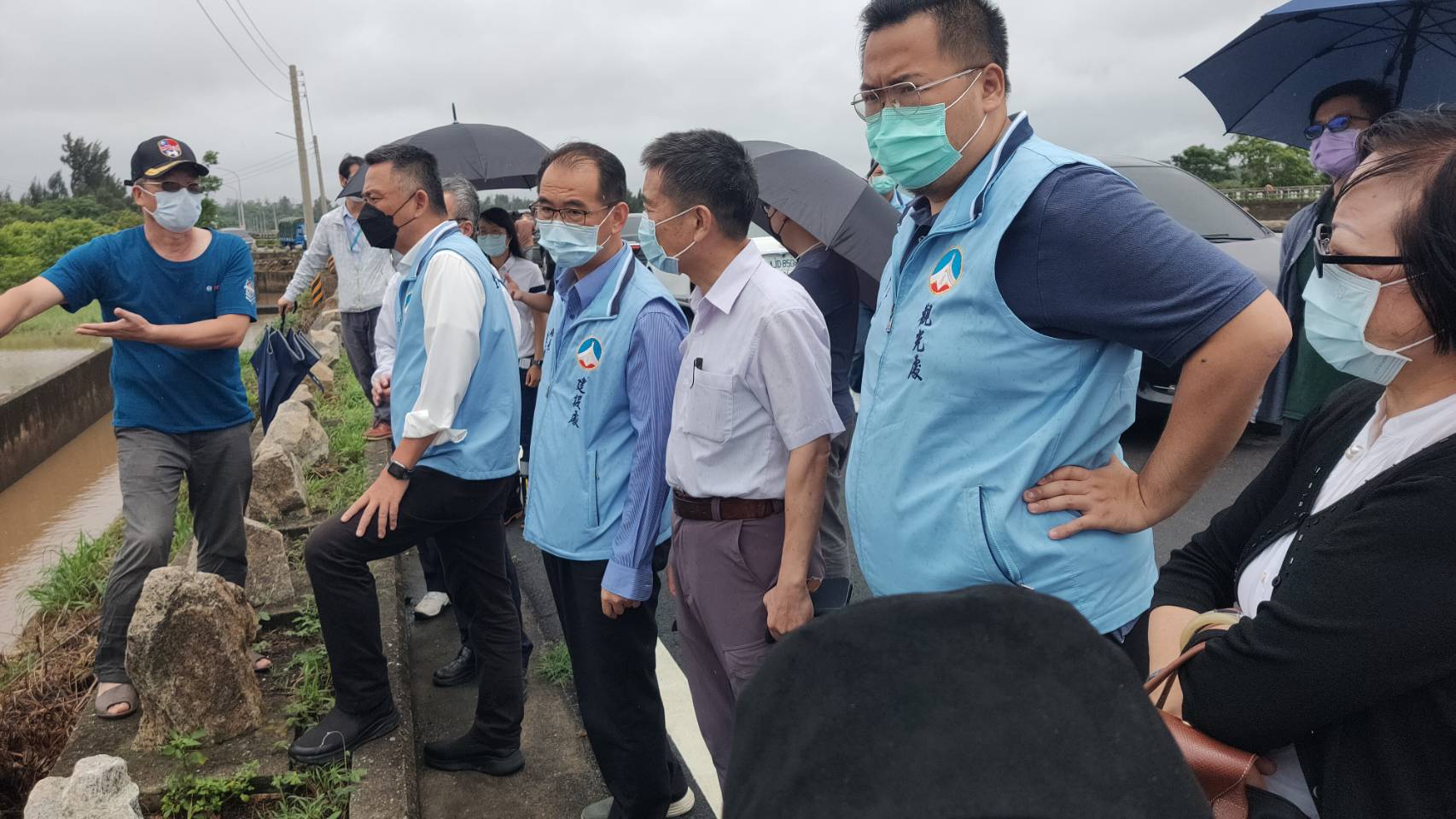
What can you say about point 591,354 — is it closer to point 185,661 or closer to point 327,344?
point 185,661

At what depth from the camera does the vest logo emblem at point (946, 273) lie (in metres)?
1.58

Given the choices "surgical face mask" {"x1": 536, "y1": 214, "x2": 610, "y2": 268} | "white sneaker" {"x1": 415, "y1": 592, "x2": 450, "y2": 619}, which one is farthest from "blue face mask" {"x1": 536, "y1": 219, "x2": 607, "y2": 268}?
"white sneaker" {"x1": 415, "y1": 592, "x2": 450, "y2": 619}

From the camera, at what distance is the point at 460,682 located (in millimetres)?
3605

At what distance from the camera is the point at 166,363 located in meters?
3.52

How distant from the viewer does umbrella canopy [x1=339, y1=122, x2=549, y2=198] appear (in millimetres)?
6629

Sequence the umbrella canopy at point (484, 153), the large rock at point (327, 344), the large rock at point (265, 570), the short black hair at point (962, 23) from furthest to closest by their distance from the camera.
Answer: the large rock at point (327, 344)
the umbrella canopy at point (484, 153)
the large rock at point (265, 570)
the short black hair at point (962, 23)

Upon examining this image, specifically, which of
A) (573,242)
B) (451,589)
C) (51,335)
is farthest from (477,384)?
(51,335)

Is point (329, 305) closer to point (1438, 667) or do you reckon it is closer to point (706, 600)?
point (706, 600)

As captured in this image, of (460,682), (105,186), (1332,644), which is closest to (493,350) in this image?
(460,682)

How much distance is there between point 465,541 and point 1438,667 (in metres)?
2.59

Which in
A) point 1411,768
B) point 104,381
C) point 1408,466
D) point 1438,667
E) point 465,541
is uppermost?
point 1408,466

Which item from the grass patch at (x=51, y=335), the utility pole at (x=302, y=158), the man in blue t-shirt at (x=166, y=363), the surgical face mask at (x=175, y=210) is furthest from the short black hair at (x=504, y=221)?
the utility pole at (x=302, y=158)

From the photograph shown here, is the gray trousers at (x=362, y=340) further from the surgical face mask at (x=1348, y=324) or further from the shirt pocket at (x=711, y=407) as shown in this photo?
the surgical face mask at (x=1348, y=324)

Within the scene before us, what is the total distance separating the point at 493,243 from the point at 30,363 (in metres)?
11.5
